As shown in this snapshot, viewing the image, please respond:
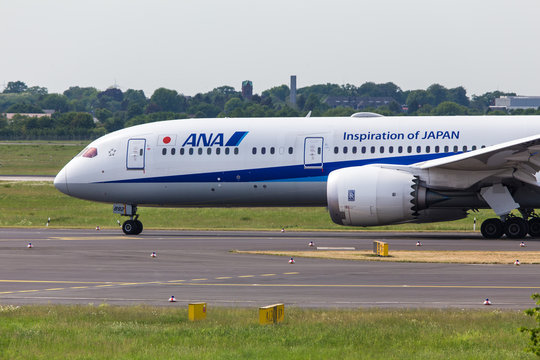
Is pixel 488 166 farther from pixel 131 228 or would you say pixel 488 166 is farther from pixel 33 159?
pixel 33 159

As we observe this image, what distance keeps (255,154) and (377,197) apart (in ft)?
18.8

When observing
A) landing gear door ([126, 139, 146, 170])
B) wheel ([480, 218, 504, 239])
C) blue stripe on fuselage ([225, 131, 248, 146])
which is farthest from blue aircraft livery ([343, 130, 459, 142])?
landing gear door ([126, 139, 146, 170])

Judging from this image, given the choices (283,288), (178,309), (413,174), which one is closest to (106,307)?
(178,309)

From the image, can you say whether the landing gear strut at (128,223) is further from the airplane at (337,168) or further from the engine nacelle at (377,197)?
the engine nacelle at (377,197)

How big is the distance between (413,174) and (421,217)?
70.1 inches

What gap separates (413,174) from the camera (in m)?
31.5

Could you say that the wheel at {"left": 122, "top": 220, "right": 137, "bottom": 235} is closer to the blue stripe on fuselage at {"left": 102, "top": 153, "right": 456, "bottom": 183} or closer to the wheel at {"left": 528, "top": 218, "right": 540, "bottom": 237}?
the blue stripe on fuselage at {"left": 102, "top": 153, "right": 456, "bottom": 183}

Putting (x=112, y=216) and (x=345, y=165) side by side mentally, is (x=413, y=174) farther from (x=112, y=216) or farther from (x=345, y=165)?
(x=112, y=216)

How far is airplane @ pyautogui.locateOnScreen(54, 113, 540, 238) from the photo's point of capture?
3100cm

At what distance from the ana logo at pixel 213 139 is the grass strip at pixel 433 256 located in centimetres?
780

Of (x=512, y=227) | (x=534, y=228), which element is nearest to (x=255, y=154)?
(x=512, y=227)

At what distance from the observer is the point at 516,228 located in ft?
104

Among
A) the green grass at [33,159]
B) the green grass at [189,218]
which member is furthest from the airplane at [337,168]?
the green grass at [33,159]

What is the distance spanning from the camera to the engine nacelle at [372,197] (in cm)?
3075
